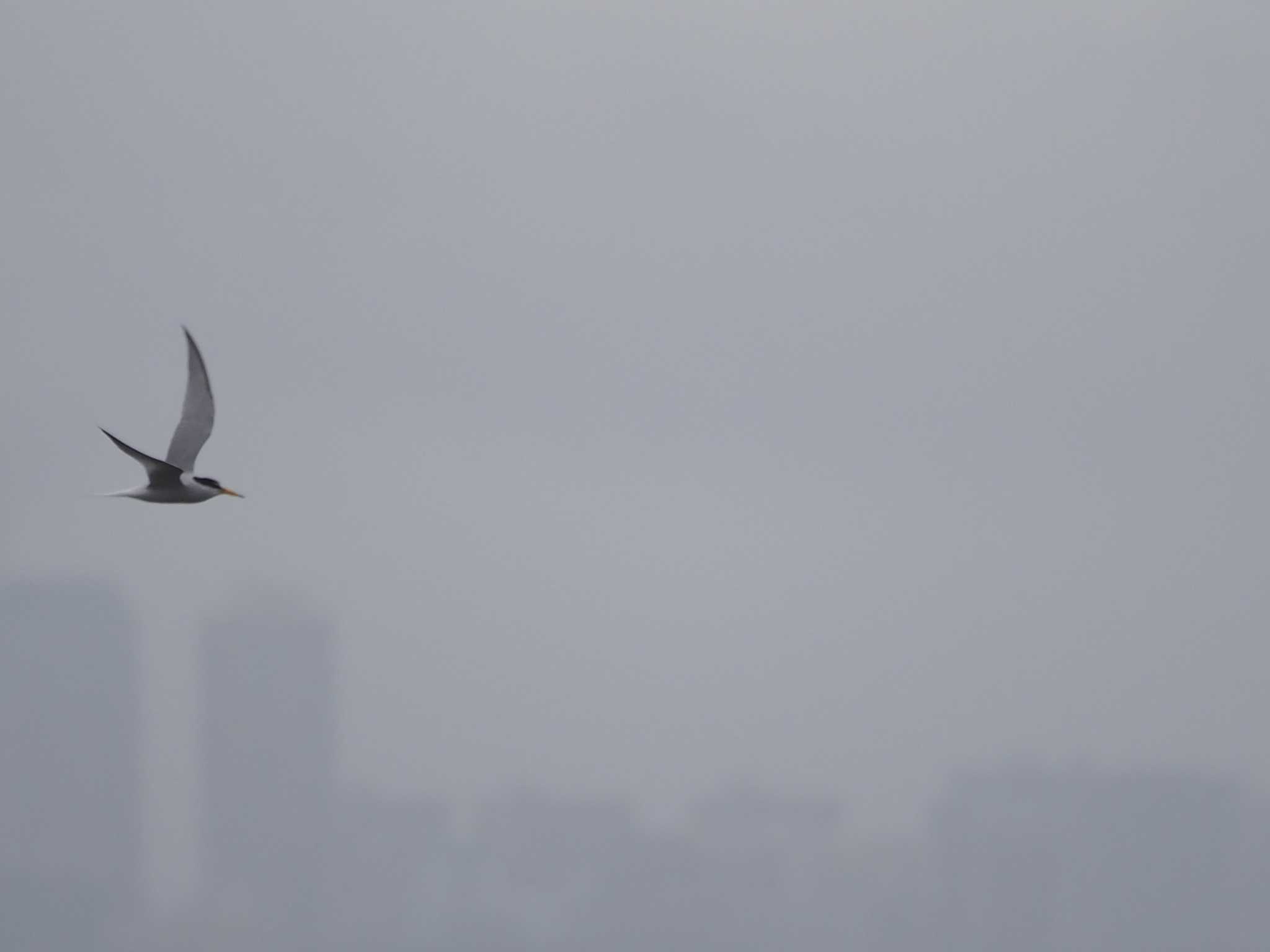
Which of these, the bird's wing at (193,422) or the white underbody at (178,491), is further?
the bird's wing at (193,422)

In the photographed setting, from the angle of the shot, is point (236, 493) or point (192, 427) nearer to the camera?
point (236, 493)

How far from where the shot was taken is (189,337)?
831cm

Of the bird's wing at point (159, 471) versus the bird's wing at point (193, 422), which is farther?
the bird's wing at point (193, 422)

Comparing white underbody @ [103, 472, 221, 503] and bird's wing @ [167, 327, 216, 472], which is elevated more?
bird's wing @ [167, 327, 216, 472]

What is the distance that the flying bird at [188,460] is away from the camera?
8266 millimetres

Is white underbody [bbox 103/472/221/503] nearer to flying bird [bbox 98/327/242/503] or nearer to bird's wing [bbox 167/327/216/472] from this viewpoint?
flying bird [bbox 98/327/242/503]

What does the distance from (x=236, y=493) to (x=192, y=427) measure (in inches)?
35.0

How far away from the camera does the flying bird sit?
27.1ft

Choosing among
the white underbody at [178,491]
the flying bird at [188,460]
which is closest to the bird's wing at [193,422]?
the flying bird at [188,460]

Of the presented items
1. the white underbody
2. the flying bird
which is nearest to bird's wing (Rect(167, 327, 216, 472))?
the flying bird

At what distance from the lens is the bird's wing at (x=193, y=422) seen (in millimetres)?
8672

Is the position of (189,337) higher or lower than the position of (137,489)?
higher

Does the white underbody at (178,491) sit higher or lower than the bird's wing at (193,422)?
lower

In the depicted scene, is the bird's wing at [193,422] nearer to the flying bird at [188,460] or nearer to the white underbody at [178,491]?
the flying bird at [188,460]
